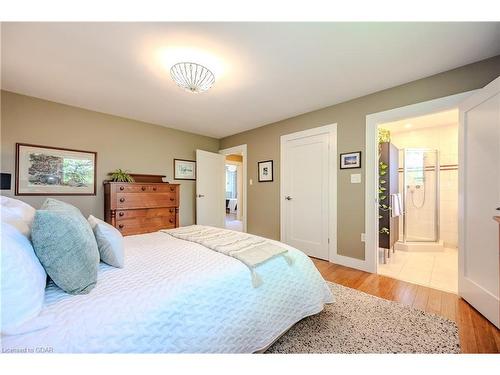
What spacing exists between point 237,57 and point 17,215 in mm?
1850

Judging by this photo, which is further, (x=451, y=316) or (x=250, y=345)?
(x=451, y=316)

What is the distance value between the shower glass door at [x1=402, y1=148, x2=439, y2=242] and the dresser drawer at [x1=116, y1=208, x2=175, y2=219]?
413 cm

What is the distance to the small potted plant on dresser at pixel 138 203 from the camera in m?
2.92

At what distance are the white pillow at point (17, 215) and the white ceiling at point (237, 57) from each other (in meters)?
1.30

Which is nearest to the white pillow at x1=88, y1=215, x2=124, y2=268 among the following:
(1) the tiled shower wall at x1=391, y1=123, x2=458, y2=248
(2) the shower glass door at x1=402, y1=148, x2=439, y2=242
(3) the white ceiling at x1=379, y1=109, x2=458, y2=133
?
(3) the white ceiling at x1=379, y1=109, x2=458, y2=133

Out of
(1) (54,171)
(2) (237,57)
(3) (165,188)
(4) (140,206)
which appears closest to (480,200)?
(2) (237,57)

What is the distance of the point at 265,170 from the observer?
392 centimetres

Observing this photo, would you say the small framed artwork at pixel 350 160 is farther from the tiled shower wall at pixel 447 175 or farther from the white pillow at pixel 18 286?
the white pillow at pixel 18 286

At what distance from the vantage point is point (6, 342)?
711 millimetres

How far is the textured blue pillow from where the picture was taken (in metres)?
0.90

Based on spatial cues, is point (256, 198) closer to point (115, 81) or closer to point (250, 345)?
point (115, 81)

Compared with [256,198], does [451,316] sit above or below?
below
